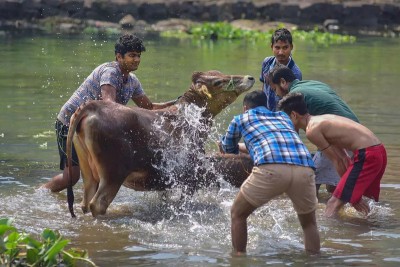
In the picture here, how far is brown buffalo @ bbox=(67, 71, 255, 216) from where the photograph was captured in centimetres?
856

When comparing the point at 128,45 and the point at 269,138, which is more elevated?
the point at 128,45

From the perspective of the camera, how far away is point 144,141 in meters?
8.91

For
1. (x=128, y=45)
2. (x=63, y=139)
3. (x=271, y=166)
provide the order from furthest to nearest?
1. (x=63, y=139)
2. (x=128, y=45)
3. (x=271, y=166)

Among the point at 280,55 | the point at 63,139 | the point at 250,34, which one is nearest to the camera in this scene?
the point at 63,139

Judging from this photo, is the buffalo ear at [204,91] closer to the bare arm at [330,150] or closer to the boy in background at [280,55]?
the boy in background at [280,55]

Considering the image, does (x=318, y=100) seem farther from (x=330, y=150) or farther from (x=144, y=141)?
(x=144, y=141)

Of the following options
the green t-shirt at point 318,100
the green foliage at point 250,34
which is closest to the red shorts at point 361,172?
the green t-shirt at point 318,100

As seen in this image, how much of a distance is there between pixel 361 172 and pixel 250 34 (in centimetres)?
2467

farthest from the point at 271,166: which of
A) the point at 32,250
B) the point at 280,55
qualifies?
the point at 280,55

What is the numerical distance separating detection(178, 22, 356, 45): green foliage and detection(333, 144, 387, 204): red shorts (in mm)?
23260

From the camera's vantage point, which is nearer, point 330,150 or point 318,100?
point 330,150

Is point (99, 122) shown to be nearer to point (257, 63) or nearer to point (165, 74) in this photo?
point (165, 74)

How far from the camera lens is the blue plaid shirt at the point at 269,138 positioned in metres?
7.29

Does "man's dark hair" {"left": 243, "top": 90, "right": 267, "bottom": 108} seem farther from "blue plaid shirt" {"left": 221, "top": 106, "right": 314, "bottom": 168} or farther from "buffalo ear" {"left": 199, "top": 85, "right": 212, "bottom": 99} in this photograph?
"buffalo ear" {"left": 199, "top": 85, "right": 212, "bottom": 99}
